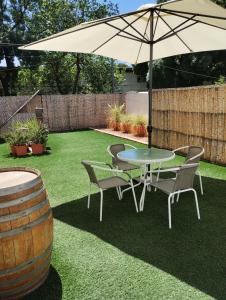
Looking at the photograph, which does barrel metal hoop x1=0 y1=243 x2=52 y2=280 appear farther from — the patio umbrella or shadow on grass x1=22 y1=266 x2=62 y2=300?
the patio umbrella

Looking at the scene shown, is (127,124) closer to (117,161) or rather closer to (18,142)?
(18,142)

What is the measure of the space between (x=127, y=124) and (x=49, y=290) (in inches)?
353

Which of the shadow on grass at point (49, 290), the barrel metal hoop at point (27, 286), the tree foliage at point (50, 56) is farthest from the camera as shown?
the tree foliage at point (50, 56)

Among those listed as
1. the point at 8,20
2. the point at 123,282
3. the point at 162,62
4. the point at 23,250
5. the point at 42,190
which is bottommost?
the point at 123,282

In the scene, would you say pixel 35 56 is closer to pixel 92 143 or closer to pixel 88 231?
pixel 92 143

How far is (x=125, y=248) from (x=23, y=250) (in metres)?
1.25

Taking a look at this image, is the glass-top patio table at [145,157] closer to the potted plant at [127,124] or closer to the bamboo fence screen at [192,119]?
the bamboo fence screen at [192,119]

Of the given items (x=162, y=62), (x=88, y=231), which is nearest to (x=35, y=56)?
(x=162, y=62)

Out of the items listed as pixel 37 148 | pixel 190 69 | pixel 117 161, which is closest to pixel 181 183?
pixel 117 161

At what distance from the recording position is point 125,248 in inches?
128

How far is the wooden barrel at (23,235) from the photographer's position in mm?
2270

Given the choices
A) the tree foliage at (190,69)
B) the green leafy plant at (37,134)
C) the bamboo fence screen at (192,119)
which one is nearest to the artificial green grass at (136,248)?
the bamboo fence screen at (192,119)

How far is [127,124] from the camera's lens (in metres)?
11.2

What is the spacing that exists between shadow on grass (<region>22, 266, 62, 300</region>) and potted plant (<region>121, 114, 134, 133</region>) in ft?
28.4
